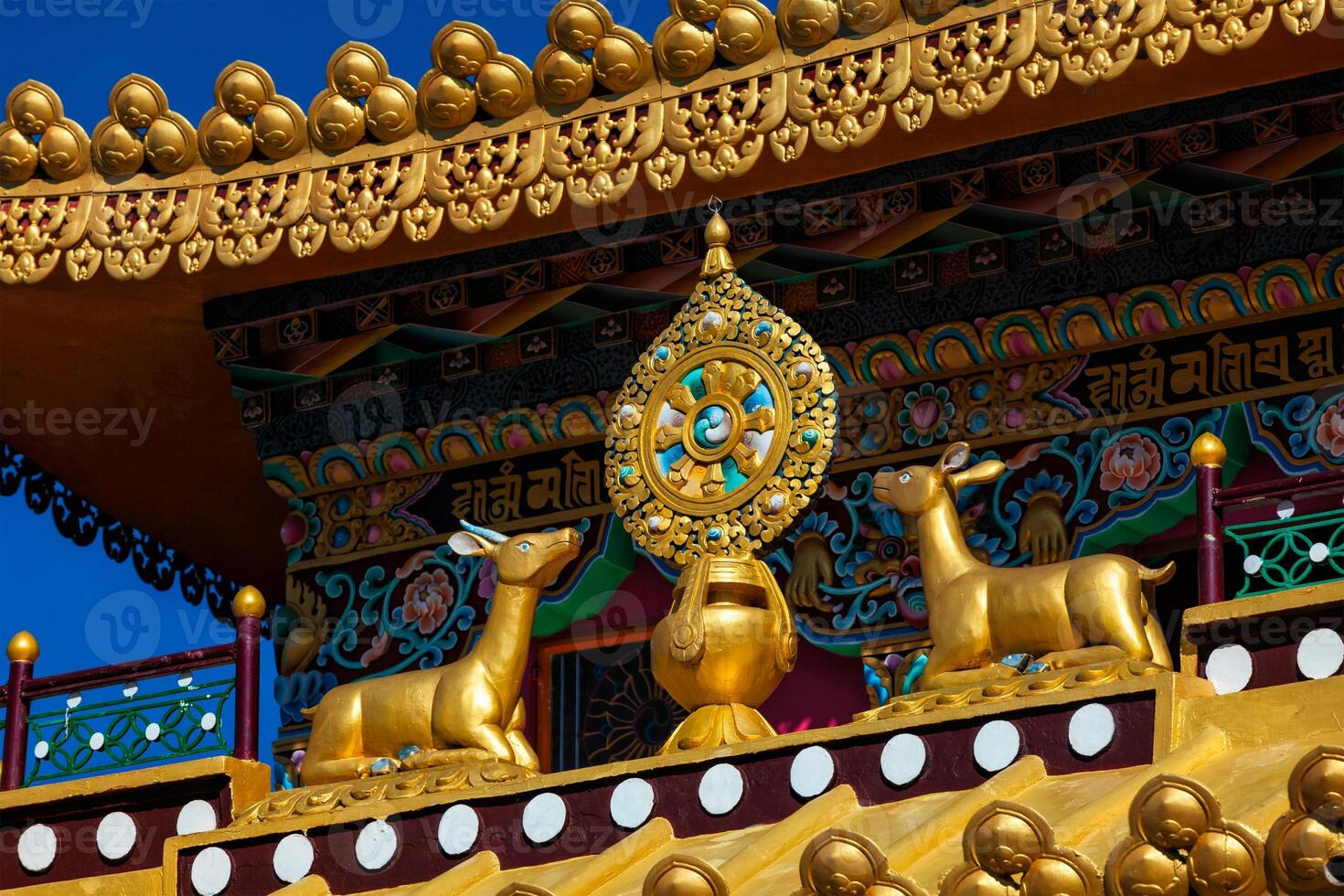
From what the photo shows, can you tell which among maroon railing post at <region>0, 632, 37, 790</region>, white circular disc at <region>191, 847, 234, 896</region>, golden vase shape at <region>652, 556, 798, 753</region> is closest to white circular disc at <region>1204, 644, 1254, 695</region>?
golden vase shape at <region>652, 556, 798, 753</region>

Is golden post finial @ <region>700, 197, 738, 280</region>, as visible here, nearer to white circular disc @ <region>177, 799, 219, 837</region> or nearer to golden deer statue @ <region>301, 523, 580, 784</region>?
golden deer statue @ <region>301, 523, 580, 784</region>

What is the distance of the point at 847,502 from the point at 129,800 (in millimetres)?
2083

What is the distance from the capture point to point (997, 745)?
6.73 m

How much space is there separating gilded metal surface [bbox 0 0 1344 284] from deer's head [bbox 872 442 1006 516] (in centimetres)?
90

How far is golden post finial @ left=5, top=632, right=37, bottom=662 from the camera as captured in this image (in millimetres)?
8258

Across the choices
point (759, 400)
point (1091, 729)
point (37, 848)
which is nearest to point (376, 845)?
point (37, 848)

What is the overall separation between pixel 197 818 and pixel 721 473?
1.66 m

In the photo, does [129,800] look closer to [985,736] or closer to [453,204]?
[453,204]

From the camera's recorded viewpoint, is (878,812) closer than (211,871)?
Yes

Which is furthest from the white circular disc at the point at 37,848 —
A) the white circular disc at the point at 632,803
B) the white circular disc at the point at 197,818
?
the white circular disc at the point at 632,803

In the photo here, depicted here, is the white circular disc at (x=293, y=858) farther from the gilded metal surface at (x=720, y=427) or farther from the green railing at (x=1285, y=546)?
the green railing at (x=1285, y=546)

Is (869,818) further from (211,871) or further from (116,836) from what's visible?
(116,836)

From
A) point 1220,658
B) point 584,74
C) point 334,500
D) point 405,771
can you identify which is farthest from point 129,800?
point 1220,658

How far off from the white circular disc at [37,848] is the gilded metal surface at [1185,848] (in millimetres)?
3291
